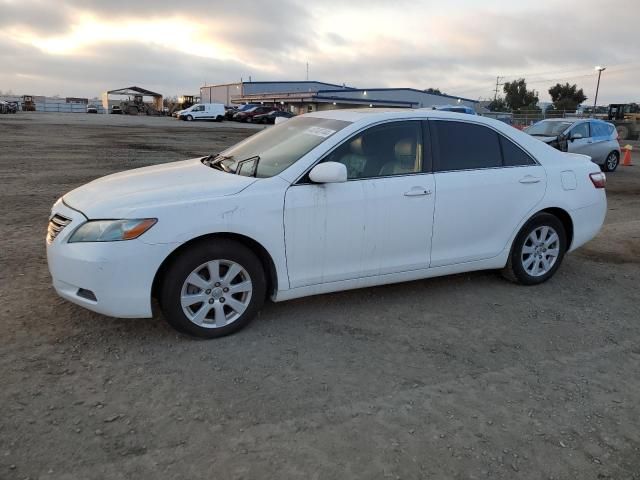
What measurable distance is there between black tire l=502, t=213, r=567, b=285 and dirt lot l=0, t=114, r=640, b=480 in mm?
122

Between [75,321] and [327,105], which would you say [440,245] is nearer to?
[75,321]

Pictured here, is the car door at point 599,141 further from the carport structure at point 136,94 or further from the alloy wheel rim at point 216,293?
the carport structure at point 136,94

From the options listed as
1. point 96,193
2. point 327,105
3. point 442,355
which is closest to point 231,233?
point 96,193

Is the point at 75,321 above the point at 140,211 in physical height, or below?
below

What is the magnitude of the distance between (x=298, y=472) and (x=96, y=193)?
253 cm

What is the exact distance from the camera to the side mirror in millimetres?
3848

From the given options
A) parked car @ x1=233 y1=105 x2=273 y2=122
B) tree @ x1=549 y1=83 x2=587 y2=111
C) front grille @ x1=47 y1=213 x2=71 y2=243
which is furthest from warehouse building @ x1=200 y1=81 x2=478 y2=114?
front grille @ x1=47 y1=213 x2=71 y2=243

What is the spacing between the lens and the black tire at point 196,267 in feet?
11.9

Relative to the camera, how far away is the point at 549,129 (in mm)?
14367

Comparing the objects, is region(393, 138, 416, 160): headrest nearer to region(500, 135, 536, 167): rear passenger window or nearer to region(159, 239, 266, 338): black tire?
region(500, 135, 536, 167): rear passenger window

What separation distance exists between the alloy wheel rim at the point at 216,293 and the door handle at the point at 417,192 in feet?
4.73

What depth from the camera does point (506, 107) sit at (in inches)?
3775

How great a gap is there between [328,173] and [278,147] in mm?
795

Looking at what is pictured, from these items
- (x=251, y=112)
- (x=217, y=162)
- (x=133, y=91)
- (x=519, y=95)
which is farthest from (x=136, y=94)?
(x=217, y=162)
